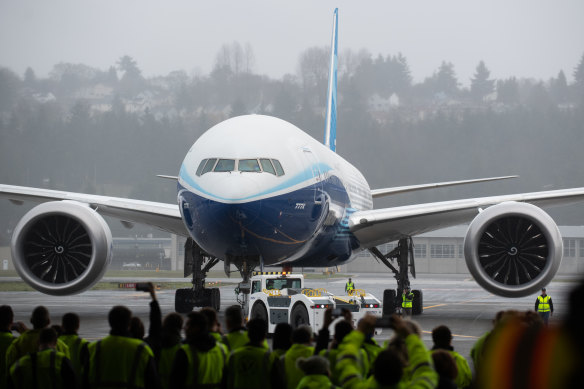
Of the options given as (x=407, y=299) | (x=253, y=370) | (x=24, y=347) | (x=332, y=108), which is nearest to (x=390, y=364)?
(x=253, y=370)

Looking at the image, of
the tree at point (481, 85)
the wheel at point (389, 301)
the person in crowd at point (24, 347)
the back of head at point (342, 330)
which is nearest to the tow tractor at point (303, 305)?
the wheel at point (389, 301)

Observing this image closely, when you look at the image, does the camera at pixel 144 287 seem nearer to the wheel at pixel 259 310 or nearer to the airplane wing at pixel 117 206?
the wheel at pixel 259 310

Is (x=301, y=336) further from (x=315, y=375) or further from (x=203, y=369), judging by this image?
(x=315, y=375)

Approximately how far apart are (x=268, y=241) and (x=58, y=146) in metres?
55.4

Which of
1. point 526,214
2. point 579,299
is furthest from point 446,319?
point 579,299

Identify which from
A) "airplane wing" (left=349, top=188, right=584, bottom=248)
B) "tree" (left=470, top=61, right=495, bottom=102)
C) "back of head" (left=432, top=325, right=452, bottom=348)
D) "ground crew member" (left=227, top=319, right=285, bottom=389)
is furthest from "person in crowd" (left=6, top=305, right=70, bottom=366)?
"tree" (left=470, top=61, right=495, bottom=102)

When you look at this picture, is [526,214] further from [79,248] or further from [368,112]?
[368,112]

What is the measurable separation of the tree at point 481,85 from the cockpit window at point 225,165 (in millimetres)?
78714

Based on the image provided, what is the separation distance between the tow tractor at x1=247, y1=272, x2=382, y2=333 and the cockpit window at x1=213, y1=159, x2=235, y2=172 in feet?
7.35

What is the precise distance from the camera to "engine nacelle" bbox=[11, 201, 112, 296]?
1414cm

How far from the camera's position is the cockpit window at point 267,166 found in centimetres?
1310

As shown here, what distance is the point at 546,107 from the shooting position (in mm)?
69750

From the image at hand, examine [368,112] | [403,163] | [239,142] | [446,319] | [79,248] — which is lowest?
[446,319]

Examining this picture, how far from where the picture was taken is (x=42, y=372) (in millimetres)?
5496
